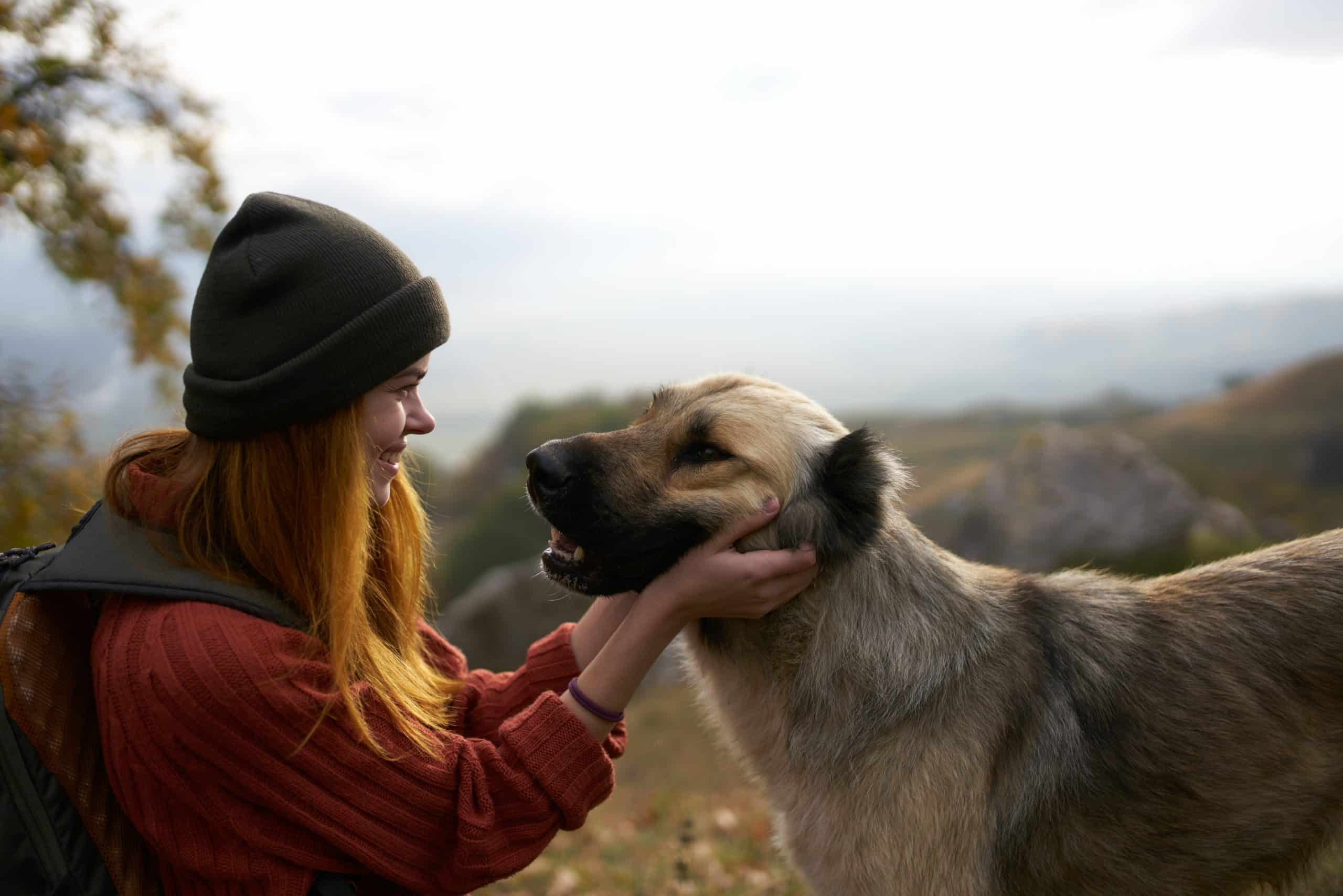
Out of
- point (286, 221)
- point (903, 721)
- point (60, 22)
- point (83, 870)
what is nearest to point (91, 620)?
point (83, 870)

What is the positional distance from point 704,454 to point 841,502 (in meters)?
0.44

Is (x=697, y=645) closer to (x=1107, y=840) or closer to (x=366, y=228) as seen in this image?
(x=1107, y=840)

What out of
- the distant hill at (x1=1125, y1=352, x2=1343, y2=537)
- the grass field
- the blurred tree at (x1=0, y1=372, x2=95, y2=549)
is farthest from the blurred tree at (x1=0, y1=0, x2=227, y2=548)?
the distant hill at (x1=1125, y1=352, x2=1343, y2=537)

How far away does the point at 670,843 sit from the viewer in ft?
17.9

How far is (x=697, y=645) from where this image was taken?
3076 mm

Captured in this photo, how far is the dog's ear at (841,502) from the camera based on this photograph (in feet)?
9.00

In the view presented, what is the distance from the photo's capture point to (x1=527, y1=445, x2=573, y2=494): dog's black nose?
263 cm

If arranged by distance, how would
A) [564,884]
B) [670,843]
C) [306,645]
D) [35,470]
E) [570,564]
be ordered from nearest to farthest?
[306,645]
[570,564]
[564,884]
[670,843]
[35,470]

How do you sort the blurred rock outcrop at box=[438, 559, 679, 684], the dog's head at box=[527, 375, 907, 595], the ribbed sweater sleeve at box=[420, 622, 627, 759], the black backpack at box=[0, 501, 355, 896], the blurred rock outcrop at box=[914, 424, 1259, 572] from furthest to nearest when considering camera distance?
the blurred rock outcrop at box=[438, 559, 679, 684]
the blurred rock outcrop at box=[914, 424, 1259, 572]
the ribbed sweater sleeve at box=[420, 622, 627, 759]
the dog's head at box=[527, 375, 907, 595]
the black backpack at box=[0, 501, 355, 896]

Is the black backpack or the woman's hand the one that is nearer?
the black backpack

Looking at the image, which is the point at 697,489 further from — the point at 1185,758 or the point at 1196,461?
the point at 1196,461

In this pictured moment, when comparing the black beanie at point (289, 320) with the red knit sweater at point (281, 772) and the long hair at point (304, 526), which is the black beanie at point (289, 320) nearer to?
the long hair at point (304, 526)

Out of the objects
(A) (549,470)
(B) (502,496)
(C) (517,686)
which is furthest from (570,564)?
(B) (502,496)

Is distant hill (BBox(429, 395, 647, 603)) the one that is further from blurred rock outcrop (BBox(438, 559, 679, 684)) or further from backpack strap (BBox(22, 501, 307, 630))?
backpack strap (BBox(22, 501, 307, 630))
